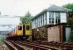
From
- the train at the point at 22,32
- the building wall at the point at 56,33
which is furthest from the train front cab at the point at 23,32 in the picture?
the building wall at the point at 56,33

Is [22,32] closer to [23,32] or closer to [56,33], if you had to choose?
[23,32]

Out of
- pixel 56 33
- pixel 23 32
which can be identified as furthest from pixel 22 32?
pixel 56 33

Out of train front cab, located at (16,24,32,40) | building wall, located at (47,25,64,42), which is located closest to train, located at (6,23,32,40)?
train front cab, located at (16,24,32,40)

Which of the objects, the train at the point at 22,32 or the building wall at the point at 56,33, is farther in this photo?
the train at the point at 22,32

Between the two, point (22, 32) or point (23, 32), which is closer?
point (23, 32)

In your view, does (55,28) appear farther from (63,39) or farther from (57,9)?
(57,9)

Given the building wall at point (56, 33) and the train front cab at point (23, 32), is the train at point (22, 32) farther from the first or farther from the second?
the building wall at point (56, 33)

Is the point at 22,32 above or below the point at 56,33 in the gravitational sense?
above

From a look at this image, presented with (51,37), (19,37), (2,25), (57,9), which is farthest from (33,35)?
(2,25)

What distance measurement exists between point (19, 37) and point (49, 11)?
5828 mm

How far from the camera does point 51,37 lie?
26938 millimetres

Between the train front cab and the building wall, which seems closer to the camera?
the building wall

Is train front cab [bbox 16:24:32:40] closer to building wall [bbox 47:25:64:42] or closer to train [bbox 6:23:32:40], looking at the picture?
train [bbox 6:23:32:40]

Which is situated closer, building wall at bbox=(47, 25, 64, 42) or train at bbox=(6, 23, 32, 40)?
building wall at bbox=(47, 25, 64, 42)
